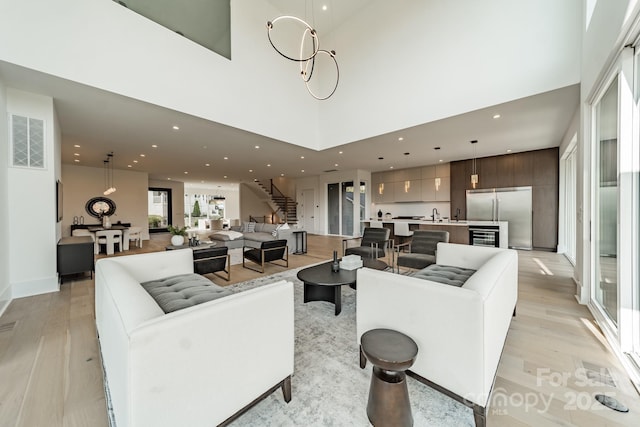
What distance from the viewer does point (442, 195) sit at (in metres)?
8.74

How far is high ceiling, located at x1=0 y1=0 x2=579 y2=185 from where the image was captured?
371cm

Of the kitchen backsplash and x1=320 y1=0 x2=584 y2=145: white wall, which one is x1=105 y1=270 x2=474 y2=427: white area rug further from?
the kitchen backsplash

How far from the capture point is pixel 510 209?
288 inches

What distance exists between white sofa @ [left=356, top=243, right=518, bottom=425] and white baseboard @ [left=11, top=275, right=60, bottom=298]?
487 centimetres

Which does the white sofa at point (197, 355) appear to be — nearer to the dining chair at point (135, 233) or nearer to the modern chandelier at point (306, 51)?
the modern chandelier at point (306, 51)

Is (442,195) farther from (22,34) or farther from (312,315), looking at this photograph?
(22,34)

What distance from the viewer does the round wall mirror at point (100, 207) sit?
8.84 metres

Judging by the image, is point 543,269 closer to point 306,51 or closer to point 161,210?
point 306,51

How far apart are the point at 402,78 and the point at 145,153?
7244 millimetres

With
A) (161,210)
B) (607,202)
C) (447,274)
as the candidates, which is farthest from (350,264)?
(161,210)

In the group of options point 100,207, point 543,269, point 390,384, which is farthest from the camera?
point 100,207

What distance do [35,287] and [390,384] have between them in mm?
5177

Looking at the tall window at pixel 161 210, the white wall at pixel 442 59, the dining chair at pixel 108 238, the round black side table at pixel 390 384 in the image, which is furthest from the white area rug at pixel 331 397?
the tall window at pixel 161 210

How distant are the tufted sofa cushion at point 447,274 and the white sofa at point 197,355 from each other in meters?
1.73
